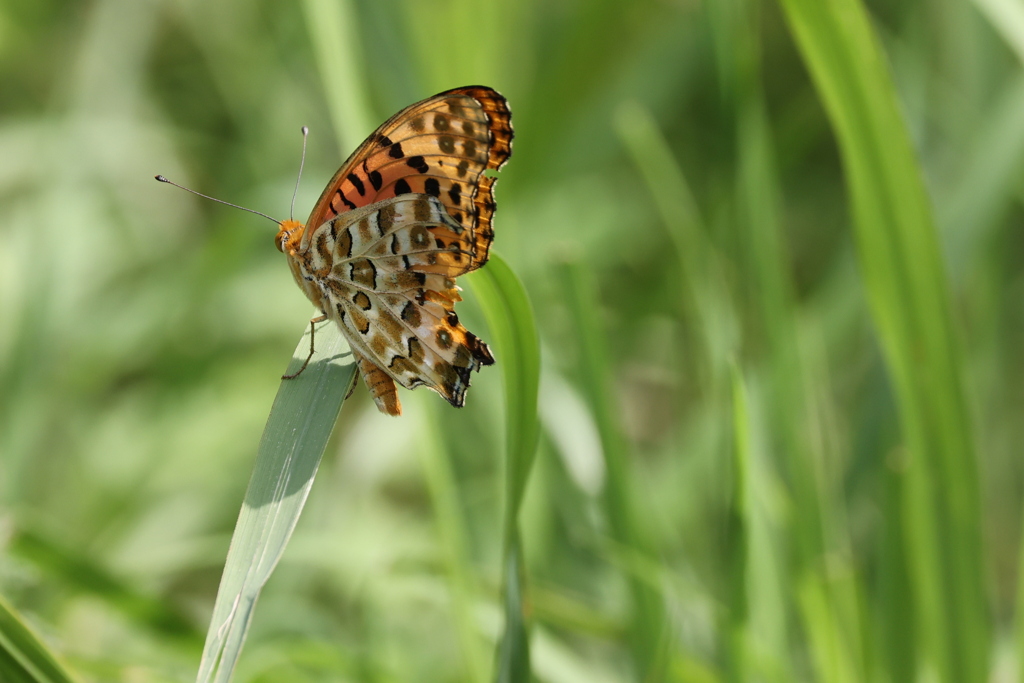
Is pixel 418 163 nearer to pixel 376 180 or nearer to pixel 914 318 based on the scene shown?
pixel 376 180

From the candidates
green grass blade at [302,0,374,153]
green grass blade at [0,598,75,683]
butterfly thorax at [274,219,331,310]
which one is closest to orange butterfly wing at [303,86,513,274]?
butterfly thorax at [274,219,331,310]

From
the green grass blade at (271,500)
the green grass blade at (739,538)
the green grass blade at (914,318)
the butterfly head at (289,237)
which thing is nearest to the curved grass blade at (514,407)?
the green grass blade at (271,500)

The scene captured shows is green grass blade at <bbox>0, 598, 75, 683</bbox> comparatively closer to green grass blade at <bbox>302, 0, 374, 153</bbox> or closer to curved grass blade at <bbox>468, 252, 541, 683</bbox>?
curved grass blade at <bbox>468, 252, 541, 683</bbox>

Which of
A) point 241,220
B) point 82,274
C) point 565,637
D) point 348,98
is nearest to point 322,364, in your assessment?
point 348,98

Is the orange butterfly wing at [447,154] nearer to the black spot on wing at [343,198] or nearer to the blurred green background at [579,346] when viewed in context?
the black spot on wing at [343,198]

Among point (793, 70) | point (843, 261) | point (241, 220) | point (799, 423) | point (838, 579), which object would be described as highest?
point (793, 70)

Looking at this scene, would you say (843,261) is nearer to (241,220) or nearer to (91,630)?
(241,220)
